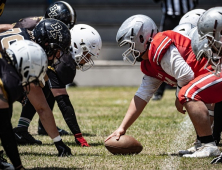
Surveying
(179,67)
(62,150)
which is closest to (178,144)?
(179,67)

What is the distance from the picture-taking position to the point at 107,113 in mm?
7199

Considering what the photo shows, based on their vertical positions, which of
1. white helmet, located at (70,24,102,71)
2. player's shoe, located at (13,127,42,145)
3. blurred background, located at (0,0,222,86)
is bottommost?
blurred background, located at (0,0,222,86)

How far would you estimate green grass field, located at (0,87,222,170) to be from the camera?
12.4 feet

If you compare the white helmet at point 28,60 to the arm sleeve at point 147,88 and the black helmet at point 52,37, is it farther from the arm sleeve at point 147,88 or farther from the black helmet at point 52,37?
the arm sleeve at point 147,88

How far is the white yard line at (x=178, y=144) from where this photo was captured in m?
3.75

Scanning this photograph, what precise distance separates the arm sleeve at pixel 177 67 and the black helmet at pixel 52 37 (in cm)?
81

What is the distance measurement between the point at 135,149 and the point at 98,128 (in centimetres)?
165

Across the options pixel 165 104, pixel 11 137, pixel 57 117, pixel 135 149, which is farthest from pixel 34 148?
pixel 165 104

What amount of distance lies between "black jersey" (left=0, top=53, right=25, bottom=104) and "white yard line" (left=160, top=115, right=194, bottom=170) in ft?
4.01

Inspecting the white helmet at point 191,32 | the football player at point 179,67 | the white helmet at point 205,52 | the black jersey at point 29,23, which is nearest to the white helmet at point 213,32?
the white helmet at point 205,52

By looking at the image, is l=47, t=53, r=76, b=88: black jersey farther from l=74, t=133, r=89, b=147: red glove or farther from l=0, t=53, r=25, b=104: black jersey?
l=0, t=53, r=25, b=104: black jersey

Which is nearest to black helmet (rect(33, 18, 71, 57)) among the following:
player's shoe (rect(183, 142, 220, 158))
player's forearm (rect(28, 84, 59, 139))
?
player's forearm (rect(28, 84, 59, 139))

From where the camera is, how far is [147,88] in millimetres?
4473

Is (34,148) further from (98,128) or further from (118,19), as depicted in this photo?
(118,19)
